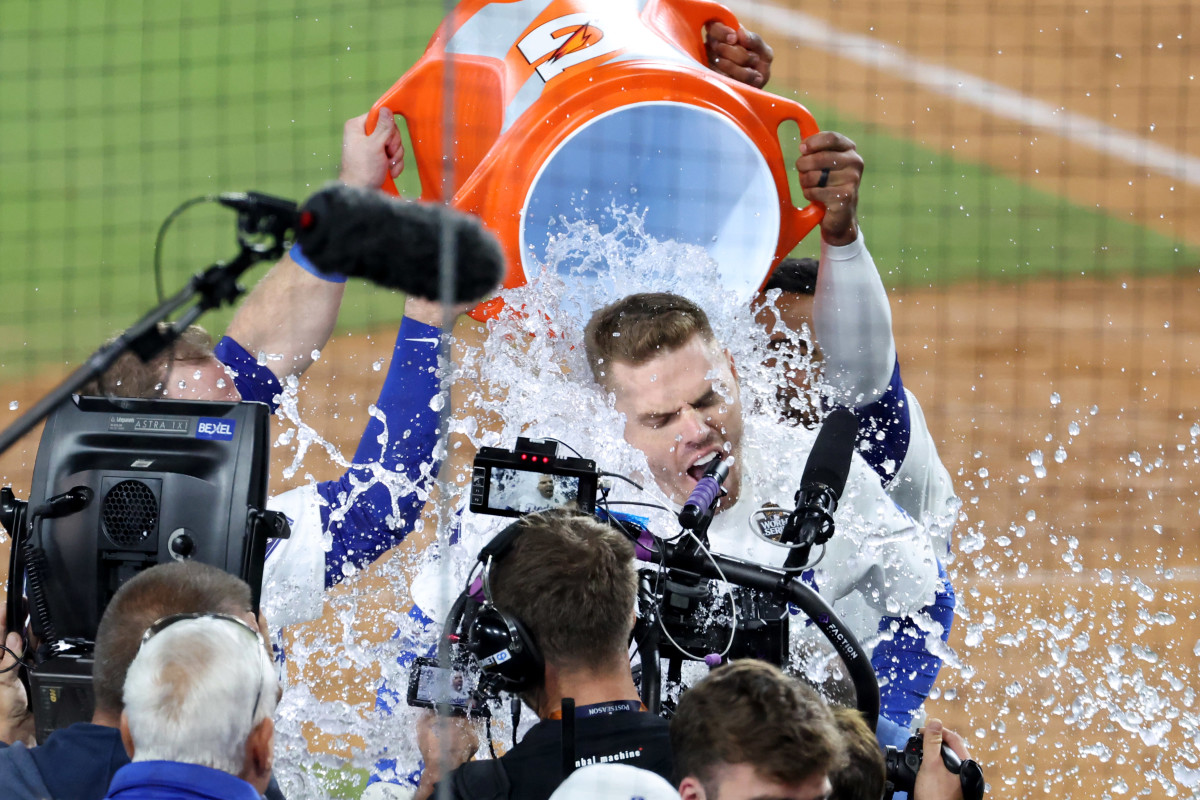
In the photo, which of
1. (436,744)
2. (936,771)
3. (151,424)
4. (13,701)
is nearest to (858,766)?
(936,771)

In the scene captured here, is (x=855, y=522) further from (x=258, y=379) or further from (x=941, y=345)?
(x=941, y=345)

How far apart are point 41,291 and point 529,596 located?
6.84m

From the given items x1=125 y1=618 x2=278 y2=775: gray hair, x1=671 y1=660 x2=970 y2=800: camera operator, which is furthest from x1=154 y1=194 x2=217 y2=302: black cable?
x1=671 y1=660 x2=970 y2=800: camera operator

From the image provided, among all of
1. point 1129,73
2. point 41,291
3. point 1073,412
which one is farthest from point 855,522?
point 1129,73

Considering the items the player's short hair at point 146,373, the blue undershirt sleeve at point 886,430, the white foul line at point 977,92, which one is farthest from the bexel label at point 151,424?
the white foul line at point 977,92

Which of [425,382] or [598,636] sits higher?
[425,382]

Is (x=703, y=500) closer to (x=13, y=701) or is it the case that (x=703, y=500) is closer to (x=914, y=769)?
(x=914, y=769)

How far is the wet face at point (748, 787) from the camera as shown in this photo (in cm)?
196

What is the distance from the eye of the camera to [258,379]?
3.29 m

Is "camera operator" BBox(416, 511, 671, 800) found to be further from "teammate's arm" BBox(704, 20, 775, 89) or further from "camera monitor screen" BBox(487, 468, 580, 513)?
"teammate's arm" BBox(704, 20, 775, 89)

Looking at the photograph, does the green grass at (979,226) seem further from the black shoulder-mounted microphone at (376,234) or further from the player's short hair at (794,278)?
the black shoulder-mounted microphone at (376,234)

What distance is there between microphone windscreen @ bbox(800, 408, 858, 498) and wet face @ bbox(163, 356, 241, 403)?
4.16 ft

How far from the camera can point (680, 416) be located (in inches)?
115

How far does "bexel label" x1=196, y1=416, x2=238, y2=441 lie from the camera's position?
2320 millimetres
